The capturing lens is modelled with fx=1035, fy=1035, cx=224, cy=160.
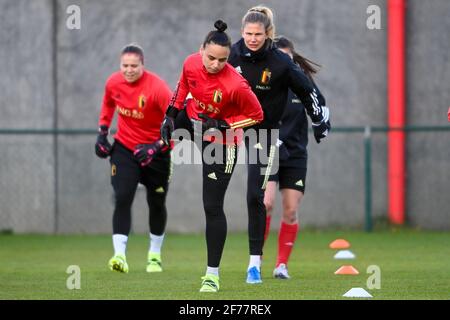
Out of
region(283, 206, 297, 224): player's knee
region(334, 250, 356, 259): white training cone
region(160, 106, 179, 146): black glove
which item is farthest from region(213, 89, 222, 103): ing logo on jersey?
region(334, 250, 356, 259): white training cone

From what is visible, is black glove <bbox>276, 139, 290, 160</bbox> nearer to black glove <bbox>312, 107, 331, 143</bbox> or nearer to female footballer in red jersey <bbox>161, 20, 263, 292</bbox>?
black glove <bbox>312, 107, 331, 143</bbox>

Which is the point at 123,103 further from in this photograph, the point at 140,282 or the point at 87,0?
the point at 87,0

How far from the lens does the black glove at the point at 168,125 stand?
25.5ft

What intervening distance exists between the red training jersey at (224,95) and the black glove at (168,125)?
0.21 m

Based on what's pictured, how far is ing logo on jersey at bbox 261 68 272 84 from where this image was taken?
8.27 meters

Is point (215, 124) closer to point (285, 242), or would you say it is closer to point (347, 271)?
point (285, 242)

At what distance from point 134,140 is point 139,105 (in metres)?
0.33

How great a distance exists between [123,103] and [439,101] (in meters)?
6.54

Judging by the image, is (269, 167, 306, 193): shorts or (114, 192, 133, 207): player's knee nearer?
(269, 167, 306, 193): shorts

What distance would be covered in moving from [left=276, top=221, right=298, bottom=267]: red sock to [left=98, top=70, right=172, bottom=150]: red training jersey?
149 centimetres

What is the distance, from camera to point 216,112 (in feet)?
25.1

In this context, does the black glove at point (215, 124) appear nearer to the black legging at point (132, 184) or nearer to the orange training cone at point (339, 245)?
the black legging at point (132, 184)

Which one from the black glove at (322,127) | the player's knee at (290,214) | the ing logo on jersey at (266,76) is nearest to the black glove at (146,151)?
the player's knee at (290,214)

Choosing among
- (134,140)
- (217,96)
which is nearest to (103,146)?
(134,140)
